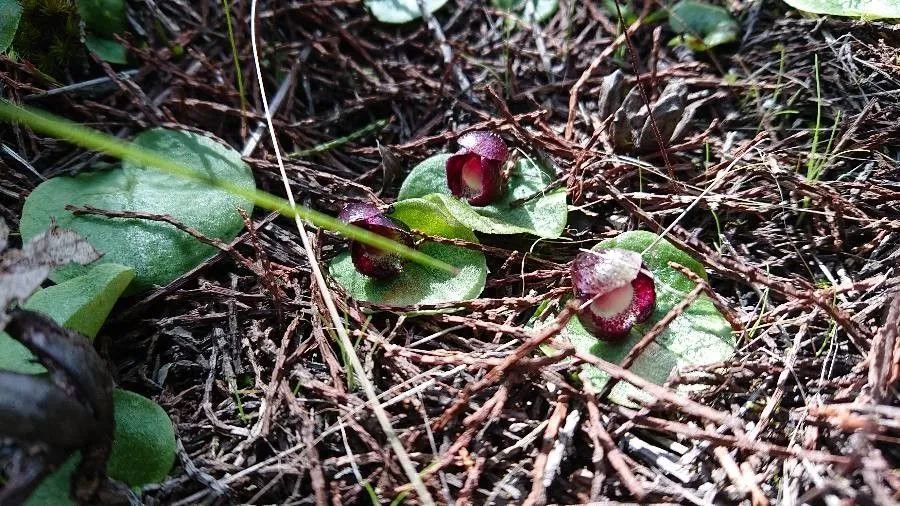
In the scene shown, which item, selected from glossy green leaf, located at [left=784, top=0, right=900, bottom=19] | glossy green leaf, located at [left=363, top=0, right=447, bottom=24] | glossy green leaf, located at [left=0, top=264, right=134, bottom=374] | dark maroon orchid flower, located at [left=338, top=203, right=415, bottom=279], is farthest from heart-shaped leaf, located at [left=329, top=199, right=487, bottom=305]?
glossy green leaf, located at [left=784, top=0, right=900, bottom=19]

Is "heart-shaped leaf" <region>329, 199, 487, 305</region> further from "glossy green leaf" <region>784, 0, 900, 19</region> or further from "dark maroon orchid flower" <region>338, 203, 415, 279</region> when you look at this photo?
"glossy green leaf" <region>784, 0, 900, 19</region>

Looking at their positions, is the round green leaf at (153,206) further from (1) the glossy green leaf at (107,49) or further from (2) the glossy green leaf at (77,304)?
(1) the glossy green leaf at (107,49)

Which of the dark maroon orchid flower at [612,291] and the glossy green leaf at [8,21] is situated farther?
the glossy green leaf at [8,21]

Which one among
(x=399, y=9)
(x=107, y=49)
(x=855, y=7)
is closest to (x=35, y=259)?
(x=107, y=49)

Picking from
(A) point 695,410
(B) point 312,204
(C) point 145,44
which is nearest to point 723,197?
(A) point 695,410

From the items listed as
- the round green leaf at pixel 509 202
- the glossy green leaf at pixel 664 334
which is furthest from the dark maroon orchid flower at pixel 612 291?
the round green leaf at pixel 509 202

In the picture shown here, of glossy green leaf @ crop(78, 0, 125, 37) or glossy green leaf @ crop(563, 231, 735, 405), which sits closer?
glossy green leaf @ crop(563, 231, 735, 405)
